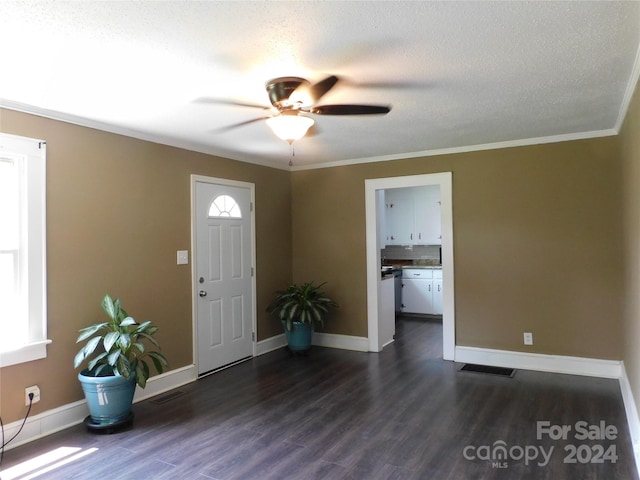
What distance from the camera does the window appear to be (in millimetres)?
2971

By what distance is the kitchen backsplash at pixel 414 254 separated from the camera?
24.9ft

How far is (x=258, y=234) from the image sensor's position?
5254 millimetres

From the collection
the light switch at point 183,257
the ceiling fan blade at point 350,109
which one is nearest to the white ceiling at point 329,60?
the ceiling fan blade at point 350,109

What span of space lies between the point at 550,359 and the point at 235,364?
330 centimetres

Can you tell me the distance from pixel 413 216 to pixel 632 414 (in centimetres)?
488

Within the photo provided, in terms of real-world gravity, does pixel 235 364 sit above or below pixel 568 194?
below

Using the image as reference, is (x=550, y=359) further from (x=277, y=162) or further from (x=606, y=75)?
(x=277, y=162)

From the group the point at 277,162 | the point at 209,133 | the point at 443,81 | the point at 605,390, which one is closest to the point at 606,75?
the point at 443,81

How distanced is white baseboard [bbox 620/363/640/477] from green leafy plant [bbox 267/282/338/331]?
9.67ft

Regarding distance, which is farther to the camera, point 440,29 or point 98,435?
point 98,435

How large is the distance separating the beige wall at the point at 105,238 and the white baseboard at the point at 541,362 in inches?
117

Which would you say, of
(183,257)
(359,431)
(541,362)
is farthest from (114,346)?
(541,362)

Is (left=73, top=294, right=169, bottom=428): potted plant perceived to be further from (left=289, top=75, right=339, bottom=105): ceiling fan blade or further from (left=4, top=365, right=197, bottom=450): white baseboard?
(left=289, top=75, right=339, bottom=105): ceiling fan blade

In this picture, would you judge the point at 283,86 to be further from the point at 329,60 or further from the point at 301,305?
the point at 301,305
